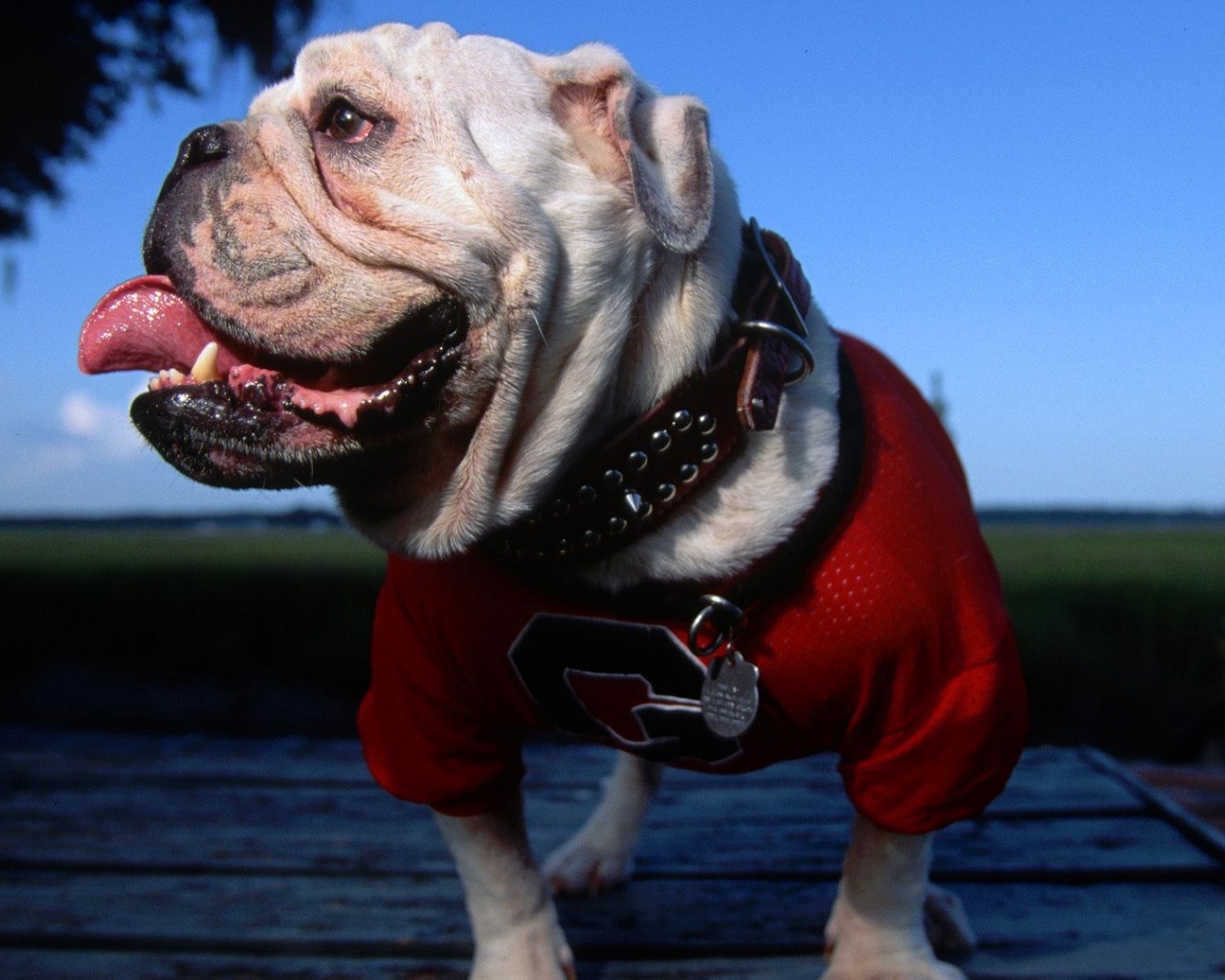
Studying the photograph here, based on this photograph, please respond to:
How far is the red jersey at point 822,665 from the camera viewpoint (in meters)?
1.69

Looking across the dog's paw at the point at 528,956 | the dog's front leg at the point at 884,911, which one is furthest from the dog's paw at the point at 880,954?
the dog's paw at the point at 528,956

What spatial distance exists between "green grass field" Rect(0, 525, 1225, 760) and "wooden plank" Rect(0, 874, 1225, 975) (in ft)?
5.90

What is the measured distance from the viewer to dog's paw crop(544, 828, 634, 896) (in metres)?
2.50

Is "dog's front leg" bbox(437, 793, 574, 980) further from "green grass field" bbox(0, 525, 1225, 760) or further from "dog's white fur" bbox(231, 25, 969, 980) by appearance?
"green grass field" bbox(0, 525, 1225, 760)

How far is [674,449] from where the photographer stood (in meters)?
1.63

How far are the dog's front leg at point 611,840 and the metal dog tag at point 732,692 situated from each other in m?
0.82

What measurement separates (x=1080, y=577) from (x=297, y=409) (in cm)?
372

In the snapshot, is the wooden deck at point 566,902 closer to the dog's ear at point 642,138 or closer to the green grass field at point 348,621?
the green grass field at point 348,621

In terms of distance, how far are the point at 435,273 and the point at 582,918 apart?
1416 millimetres

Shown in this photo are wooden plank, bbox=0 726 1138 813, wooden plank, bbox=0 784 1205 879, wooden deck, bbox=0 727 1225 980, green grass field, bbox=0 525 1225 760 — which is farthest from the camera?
green grass field, bbox=0 525 1225 760

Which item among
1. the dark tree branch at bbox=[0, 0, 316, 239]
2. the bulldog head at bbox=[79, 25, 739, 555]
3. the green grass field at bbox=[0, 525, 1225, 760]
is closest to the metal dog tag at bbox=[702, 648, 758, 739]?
the bulldog head at bbox=[79, 25, 739, 555]

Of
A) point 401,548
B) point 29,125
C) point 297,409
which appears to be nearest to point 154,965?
point 401,548

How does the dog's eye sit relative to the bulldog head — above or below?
above

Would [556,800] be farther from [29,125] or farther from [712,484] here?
[29,125]
